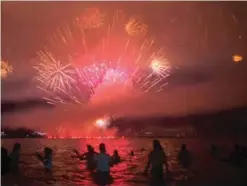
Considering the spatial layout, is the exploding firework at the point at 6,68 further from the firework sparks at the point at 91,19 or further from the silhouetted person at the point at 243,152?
the silhouetted person at the point at 243,152

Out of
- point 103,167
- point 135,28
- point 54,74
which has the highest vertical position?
point 135,28

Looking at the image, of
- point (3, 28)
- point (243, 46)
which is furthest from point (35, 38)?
point (243, 46)

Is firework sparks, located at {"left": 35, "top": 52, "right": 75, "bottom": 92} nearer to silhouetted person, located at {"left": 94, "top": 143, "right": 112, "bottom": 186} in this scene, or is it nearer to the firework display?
the firework display

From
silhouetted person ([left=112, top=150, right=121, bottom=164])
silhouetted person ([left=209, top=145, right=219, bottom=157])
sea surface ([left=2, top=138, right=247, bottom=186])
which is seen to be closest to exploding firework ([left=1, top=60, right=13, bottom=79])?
sea surface ([left=2, top=138, right=247, bottom=186])

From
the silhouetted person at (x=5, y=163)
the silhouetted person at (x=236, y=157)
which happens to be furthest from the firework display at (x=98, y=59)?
the silhouetted person at (x=236, y=157)

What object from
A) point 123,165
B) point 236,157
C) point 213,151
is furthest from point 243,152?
point 123,165

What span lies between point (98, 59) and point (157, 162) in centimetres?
60

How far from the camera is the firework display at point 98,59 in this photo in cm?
181

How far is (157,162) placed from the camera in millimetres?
1766

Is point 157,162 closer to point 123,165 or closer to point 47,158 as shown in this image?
point 123,165

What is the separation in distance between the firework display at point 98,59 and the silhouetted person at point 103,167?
0.95 feet

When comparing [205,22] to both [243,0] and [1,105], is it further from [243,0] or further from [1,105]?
[1,105]

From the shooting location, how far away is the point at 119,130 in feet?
5.85

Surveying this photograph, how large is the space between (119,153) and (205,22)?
0.81 meters
